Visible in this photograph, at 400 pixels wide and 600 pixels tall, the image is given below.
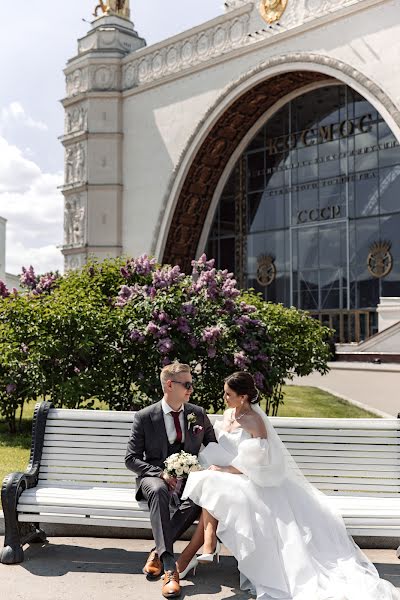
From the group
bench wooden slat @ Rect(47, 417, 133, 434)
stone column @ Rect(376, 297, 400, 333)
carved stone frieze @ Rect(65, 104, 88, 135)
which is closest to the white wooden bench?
bench wooden slat @ Rect(47, 417, 133, 434)

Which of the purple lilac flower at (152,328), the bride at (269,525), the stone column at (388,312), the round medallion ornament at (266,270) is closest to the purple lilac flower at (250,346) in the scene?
the purple lilac flower at (152,328)

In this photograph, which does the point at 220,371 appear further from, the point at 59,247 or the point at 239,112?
the point at 59,247

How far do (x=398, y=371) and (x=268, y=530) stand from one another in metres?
18.2

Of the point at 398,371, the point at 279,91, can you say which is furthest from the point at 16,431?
the point at 279,91

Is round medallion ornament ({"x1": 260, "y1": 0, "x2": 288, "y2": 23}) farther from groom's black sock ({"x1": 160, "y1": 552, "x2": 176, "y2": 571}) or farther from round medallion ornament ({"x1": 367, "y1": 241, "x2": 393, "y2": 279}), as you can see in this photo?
groom's black sock ({"x1": 160, "y1": 552, "x2": 176, "y2": 571})

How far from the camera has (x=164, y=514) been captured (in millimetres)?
4242

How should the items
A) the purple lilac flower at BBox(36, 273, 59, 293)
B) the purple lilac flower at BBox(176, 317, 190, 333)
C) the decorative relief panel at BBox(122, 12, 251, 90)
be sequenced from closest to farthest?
the purple lilac flower at BBox(176, 317, 190, 333) < the purple lilac flower at BBox(36, 273, 59, 293) < the decorative relief panel at BBox(122, 12, 251, 90)

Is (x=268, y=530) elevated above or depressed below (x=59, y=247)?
below

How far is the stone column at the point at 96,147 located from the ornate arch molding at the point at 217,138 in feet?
10.2

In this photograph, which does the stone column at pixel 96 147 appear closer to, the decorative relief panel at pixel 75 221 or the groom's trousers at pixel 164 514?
the decorative relief panel at pixel 75 221

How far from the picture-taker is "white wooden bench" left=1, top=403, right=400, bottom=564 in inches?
175

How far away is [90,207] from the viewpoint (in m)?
34.8

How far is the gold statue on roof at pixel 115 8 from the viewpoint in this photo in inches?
1426

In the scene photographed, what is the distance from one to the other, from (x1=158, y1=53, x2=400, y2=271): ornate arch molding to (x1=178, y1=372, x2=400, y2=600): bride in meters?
24.2
